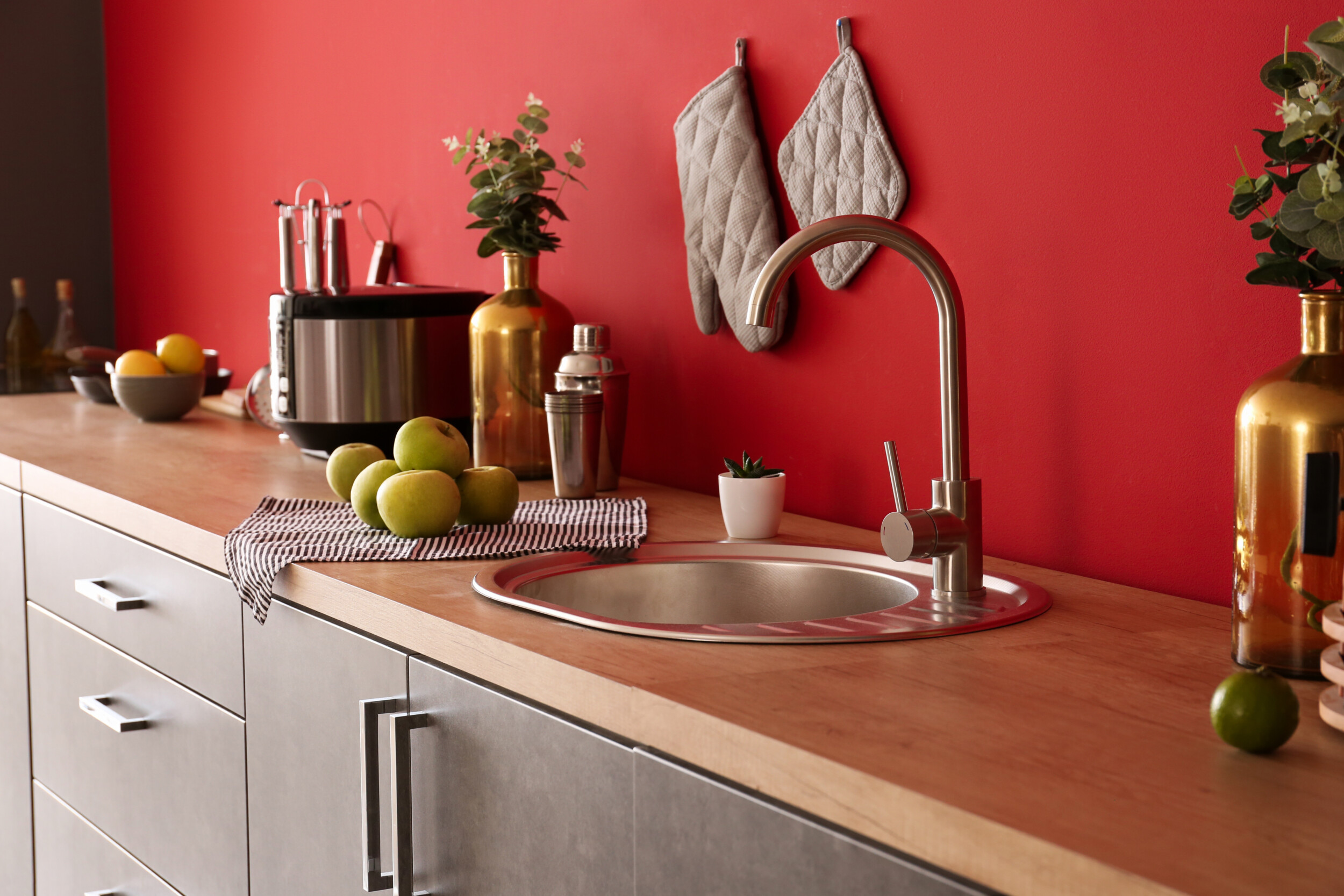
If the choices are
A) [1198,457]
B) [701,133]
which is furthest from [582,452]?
[1198,457]

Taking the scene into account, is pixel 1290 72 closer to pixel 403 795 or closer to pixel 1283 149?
pixel 1283 149

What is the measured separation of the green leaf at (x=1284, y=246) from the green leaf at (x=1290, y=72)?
0.09m

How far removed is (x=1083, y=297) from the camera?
133cm

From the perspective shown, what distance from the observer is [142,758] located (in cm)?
170

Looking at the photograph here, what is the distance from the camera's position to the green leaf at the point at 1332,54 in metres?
0.86

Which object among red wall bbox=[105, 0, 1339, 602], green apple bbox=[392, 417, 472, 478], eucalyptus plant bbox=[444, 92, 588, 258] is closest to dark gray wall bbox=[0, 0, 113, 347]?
red wall bbox=[105, 0, 1339, 602]

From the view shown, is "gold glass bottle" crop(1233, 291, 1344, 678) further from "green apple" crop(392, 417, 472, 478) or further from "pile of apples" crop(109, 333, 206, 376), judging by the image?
"pile of apples" crop(109, 333, 206, 376)

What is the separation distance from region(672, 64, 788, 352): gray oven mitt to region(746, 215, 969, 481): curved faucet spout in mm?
432

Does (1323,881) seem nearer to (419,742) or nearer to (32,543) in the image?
(419,742)

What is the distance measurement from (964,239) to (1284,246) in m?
0.52

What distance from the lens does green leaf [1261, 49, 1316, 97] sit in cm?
92

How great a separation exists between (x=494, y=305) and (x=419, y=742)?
822 millimetres

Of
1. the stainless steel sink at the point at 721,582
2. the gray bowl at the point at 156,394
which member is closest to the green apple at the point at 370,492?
the stainless steel sink at the point at 721,582

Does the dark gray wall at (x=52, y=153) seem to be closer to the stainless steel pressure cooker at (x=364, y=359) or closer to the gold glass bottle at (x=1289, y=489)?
the stainless steel pressure cooker at (x=364, y=359)
